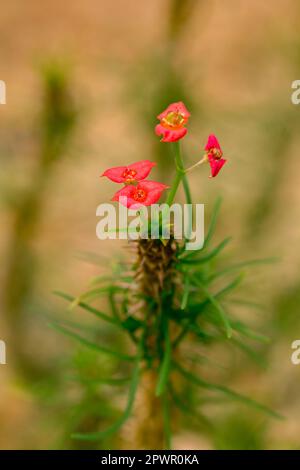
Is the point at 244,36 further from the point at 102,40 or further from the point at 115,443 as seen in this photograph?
the point at 115,443

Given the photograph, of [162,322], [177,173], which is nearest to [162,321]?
[162,322]

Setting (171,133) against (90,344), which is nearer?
(171,133)

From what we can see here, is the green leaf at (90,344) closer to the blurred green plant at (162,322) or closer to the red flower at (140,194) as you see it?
the blurred green plant at (162,322)

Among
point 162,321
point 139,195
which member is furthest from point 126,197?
point 162,321

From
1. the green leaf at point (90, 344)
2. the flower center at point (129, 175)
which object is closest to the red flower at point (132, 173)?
the flower center at point (129, 175)

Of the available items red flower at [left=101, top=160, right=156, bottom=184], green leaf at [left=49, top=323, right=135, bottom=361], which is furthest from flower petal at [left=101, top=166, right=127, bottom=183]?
green leaf at [left=49, top=323, right=135, bottom=361]

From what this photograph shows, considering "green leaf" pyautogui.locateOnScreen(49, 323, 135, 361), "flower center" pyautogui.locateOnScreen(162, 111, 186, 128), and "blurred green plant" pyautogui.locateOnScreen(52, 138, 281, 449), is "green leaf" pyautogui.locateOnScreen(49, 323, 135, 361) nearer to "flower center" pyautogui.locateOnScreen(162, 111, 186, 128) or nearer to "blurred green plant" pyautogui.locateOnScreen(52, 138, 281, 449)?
"blurred green plant" pyautogui.locateOnScreen(52, 138, 281, 449)

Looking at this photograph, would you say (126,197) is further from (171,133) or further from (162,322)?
(162,322)
